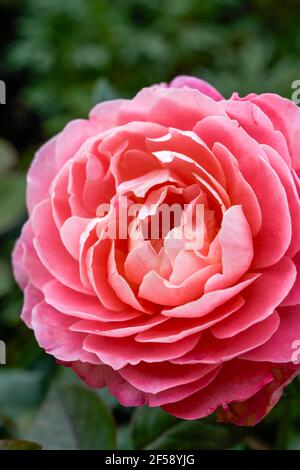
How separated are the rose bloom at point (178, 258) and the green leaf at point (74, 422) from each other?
17 cm

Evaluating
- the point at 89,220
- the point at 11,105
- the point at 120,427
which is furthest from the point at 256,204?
the point at 11,105

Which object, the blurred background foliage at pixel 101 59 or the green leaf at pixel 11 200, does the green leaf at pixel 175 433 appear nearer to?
the blurred background foliage at pixel 101 59

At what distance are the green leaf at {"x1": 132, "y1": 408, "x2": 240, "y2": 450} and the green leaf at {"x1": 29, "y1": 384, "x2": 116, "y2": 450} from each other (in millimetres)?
31

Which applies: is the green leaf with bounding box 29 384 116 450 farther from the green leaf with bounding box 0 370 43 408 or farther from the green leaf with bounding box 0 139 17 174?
the green leaf with bounding box 0 139 17 174

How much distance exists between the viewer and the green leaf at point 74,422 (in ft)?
2.61

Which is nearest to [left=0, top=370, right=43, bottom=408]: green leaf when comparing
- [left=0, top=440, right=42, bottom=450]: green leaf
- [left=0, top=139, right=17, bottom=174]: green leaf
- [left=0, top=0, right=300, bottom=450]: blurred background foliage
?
[left=0, top=0, right=300, bottom=450]: blurred background foliage

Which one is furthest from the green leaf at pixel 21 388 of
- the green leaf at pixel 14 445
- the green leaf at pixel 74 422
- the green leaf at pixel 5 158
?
the green leaf at pixel 5 158

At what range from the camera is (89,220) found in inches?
25.9

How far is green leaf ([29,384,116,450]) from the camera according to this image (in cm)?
79

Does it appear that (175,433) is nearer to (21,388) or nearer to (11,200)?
(21,388)

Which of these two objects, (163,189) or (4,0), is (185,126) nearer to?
(163,189)

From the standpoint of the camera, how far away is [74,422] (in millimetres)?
808

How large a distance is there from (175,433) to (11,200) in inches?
28.5

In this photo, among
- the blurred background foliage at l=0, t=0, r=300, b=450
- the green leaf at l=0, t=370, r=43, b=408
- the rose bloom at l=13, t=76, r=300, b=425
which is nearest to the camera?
the rose bloom at l=13, t=76, r=300, b=425
